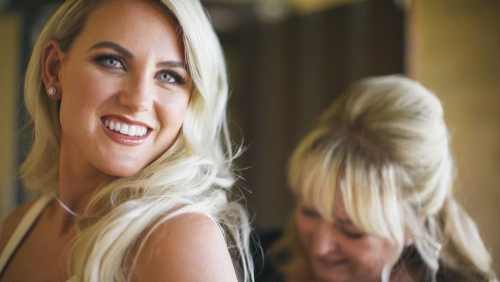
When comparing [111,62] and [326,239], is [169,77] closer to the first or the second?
[111,62]

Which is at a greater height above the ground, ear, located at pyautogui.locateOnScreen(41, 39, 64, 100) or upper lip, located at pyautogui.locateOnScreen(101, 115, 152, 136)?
ear, located at pyautogui.locateOnScreen(41, 39, 64, 100)

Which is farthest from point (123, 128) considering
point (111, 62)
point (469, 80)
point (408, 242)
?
point (469, 80)

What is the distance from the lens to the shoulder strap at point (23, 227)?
3.78ft

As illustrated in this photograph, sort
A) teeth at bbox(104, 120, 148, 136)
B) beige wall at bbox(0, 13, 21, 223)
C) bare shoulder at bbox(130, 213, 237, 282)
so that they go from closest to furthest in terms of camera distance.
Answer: bare shoulder at bbox(130, 213, 237, 282) < teeth at bbox(104, 120, 148, 136) < beige wall at bbox(0, 13, 21, 223)

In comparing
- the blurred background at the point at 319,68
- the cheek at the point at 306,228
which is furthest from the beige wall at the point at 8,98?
the cheek at the point at 306,228

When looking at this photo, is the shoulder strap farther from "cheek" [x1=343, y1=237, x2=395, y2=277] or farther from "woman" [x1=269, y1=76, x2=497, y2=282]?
"cheek" [x1=343, y1=237, x2=395, y2=277]

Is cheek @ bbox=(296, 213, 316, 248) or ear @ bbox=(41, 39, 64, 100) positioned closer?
ear @ bbox=(41, 39, 64, 100)

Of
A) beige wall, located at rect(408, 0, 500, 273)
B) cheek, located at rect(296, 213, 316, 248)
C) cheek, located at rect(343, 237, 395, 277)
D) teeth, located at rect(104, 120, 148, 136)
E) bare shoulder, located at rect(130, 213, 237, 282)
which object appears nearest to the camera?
bare shoulder, located at rect(130, 213, 237, 282)

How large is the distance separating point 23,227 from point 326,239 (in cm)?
86

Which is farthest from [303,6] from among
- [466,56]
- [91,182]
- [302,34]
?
[91,182]

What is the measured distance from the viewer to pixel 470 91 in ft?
5.64

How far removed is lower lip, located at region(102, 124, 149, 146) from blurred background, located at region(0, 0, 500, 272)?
43 cm

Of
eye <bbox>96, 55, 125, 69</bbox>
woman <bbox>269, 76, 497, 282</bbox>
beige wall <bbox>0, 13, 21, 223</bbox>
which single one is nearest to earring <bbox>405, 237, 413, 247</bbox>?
woman <bbox>269, 76, 497, 282</bbox>

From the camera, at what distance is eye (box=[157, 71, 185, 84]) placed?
95 centimetres
